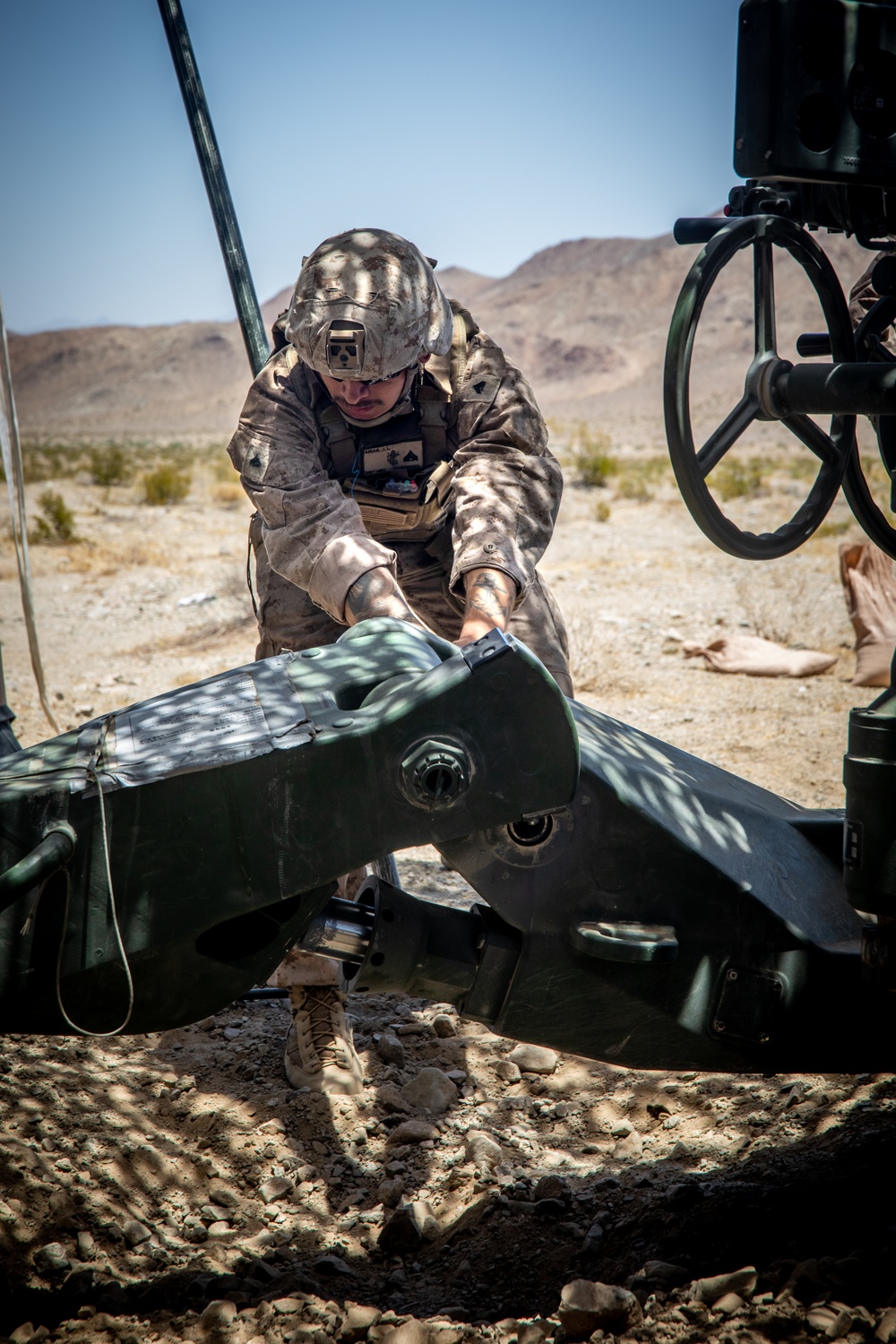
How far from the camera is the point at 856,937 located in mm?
1762

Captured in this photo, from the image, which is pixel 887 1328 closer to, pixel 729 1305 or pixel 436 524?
pixel 729 1305

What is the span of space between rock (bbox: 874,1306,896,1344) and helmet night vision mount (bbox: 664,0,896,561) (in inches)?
43.5

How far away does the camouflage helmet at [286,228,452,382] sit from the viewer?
264 centimetres

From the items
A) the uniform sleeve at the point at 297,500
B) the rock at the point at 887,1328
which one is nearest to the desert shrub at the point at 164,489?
the uniform sleeve at the point at 297,500

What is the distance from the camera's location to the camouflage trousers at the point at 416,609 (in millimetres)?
3070

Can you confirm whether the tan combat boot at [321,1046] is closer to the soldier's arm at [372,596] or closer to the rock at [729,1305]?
the soldier's arm at [372,596]

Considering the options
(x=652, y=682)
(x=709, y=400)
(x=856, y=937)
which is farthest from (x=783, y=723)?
(x=709, y=400)

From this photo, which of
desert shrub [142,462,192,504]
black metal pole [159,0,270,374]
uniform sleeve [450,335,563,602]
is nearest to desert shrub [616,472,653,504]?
desert shrub [142,462,192,504]

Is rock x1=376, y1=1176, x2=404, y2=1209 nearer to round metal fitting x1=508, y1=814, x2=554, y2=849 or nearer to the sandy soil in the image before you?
the sandy soil

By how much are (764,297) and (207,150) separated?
2309 millimetres

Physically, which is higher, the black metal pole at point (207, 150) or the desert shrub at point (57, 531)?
the black metal pole at point (207, 150)

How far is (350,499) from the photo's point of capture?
2.80 meters

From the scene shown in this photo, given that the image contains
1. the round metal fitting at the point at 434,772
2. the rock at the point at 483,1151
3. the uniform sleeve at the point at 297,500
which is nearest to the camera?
the round metal fitting at the point at 434,772

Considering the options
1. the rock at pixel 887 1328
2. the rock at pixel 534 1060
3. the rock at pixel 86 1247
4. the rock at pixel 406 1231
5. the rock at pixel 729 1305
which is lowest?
the rock at pixel 534 1060
